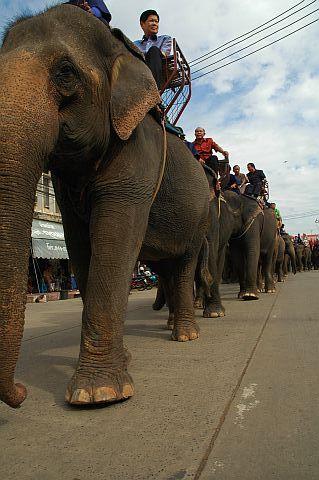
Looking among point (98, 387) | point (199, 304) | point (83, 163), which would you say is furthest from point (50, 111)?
point (199, 304)

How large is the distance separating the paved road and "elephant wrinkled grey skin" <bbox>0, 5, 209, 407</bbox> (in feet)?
0.79

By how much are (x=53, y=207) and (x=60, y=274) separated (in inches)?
201

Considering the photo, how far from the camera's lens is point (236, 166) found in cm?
1321

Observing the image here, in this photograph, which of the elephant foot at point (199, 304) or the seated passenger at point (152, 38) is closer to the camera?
the seated passenger at point (152, 38)

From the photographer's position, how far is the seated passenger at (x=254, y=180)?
11.4 m

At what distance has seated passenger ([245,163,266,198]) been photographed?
11.4m

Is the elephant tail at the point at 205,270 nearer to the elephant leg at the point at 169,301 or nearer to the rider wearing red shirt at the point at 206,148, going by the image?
the elephant leg at the point at 169,301

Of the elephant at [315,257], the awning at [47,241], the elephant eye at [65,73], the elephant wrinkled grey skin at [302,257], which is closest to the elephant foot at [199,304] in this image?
the elephant eye at [65,73]

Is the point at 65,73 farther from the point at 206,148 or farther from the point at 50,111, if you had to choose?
the point at 206,148

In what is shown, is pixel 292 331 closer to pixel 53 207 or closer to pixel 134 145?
pixel 134 145

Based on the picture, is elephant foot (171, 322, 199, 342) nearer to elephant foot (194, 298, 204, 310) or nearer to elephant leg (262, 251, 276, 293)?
elephant foot (194, 298, 204, 310)

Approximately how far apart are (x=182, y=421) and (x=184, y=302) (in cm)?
240

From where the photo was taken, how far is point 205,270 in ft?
18.5

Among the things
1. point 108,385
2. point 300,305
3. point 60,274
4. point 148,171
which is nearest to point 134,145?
point 148,171
